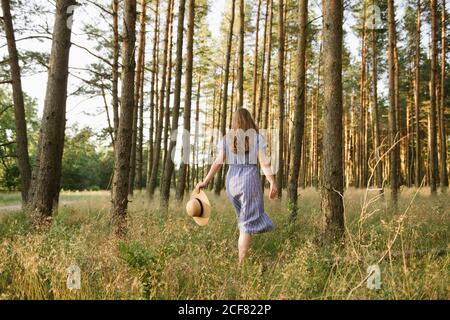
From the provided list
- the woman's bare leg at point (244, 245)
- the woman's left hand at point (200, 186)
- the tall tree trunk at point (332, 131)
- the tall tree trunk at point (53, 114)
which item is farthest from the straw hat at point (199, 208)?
A: the tall tree trunk at point (53, 114)

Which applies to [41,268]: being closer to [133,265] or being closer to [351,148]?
[133,265]

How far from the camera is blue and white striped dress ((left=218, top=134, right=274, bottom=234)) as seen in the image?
4.77m

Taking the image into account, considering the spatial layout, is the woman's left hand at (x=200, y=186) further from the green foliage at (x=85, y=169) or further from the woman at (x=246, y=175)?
the green foliage at (x=85, y=169)

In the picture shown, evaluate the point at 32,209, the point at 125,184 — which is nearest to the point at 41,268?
the point at 125,184

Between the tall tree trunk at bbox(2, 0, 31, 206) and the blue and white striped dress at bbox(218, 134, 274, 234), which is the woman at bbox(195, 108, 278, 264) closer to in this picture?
the blue and white striped dress at bbox(218, 134, 274, 234)

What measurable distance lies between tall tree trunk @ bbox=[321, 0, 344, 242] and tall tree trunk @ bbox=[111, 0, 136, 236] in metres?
2.99

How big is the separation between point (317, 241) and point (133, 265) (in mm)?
2801

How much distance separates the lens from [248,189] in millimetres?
4812

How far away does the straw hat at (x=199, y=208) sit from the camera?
494 cm

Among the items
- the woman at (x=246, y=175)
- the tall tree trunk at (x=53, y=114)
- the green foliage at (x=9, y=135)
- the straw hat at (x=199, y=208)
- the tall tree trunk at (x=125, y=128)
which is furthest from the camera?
the green foliage at (x=9, y=135)

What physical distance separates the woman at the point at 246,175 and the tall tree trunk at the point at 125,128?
58.5 inches

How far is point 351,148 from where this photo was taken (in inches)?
1567

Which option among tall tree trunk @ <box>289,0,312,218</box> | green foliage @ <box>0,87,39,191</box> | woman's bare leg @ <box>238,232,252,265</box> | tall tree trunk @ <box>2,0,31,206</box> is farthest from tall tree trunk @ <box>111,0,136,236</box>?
green foliage @ <box>0,87,39,191</box>

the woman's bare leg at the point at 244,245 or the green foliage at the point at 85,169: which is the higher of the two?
the green foliage at the point at 85,169
